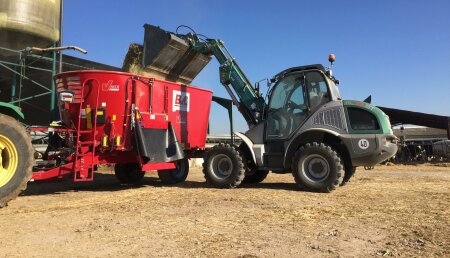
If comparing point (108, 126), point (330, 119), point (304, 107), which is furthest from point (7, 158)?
point (330, 119)

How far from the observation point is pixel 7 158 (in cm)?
628

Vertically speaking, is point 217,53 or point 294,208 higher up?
point 217,53

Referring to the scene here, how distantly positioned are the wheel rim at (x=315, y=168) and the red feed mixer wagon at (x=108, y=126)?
2.83 m

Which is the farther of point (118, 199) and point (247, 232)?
point (118, 199)

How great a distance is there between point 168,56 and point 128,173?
313 centimetres

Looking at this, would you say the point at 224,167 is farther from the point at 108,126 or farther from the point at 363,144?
the point at 363,144

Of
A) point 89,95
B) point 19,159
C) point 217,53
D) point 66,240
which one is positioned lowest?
point 66,240

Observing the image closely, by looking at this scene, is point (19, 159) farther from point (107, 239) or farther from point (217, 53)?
point (217, 53)

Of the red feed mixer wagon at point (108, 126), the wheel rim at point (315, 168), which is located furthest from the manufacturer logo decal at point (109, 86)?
the wheel rim at point (315, 168)

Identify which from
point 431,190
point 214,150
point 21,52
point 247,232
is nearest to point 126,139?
point 214,150

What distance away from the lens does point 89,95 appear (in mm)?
8414

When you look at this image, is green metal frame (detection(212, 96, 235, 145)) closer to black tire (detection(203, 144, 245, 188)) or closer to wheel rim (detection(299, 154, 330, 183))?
black tire (detection(203, 144, 245, 188))

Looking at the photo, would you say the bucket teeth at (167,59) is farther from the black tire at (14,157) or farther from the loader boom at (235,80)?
the black tire at (14,157)

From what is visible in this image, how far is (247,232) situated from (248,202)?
6.83ft
